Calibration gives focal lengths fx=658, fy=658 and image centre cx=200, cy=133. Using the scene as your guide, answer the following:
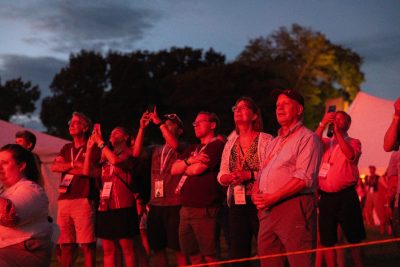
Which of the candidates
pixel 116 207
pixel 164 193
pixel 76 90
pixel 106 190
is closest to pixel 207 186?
pixel 164 193

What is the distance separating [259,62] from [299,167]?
53.4 meters

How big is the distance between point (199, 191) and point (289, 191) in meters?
2.05

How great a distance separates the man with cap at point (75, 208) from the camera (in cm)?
738

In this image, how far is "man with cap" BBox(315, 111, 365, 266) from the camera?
7.03 m

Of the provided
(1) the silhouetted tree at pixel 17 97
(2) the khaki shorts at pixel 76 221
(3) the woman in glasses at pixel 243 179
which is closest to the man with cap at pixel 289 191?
(3) the woman in glasses at pixel 243 179

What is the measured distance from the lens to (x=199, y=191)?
6.65 metres

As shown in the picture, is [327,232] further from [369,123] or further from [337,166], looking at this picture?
[369,123]

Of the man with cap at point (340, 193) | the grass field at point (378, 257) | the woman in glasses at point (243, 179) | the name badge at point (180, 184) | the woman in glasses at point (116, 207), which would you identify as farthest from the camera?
the grass field at point (378, 257)

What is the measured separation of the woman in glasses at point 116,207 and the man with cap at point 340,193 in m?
2.10

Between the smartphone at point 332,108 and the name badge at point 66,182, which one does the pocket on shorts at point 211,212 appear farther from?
the name badge at point 66,182

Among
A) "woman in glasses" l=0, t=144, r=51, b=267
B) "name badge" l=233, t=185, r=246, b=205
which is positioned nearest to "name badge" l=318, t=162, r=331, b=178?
"name badge" l=233, t=185, r=246, b=205

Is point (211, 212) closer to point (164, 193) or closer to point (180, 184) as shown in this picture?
point (180, 184)

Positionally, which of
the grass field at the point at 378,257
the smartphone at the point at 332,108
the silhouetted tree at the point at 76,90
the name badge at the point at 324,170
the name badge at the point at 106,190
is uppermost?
the silhouetted tree at the point at 76,90

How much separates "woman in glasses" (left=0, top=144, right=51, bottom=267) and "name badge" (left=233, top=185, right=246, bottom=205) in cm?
174
